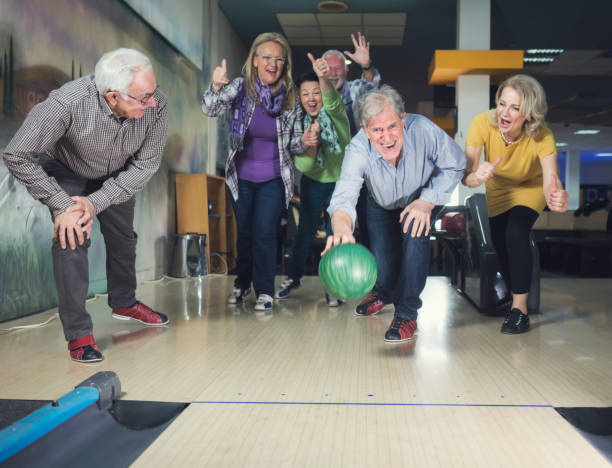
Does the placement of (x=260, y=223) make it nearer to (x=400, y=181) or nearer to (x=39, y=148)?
(x=400, y=181)

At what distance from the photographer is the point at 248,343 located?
2146 millimetres

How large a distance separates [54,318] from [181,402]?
1.49 meters

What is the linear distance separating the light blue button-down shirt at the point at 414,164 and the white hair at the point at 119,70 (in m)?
0.81

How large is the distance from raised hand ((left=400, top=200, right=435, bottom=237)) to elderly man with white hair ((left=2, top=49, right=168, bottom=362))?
1.00 metres

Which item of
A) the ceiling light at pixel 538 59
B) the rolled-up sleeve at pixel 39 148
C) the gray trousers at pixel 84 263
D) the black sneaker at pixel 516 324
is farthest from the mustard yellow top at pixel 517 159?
the ceiling light at pixel 538 59

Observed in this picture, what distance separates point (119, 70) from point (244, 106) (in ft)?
3.21

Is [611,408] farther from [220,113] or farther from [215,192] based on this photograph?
[215,192]

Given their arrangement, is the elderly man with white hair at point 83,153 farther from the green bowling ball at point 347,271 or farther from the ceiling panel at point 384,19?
the ceiling panel at point 384,19

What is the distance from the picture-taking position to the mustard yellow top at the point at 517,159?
7.73 feet

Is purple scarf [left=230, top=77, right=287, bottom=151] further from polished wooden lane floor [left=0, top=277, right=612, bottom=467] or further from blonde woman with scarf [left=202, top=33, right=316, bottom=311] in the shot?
polished wooden lane floor [left=0, top=277, right=612, bottom=467]

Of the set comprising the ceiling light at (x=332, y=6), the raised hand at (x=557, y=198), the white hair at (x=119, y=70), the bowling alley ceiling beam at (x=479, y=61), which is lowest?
the raised hand at (x=557, y=198)

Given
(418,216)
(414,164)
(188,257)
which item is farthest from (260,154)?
(188,257)

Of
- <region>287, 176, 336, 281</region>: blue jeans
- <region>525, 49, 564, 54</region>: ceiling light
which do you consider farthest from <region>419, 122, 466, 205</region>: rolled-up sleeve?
<region>525, 49, 564, 54</region>: ceiling light

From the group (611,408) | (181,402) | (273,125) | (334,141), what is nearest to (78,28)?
(273,125)
